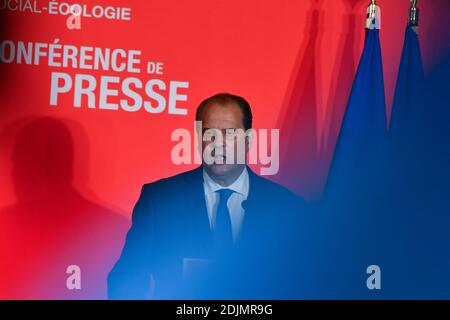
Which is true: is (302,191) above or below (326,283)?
above

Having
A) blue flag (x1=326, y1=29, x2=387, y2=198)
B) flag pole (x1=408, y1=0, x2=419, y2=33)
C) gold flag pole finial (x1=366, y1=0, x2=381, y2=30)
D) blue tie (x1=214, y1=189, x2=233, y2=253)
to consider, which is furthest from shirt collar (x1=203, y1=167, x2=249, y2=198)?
flag pole (x1=408, y1=0, x2=419, y2=33)

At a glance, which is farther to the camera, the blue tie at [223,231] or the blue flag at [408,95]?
the blue flag at [408,95]

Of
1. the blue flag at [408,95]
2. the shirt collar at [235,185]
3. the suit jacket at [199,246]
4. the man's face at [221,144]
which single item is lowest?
the suit jacket at [199,246]

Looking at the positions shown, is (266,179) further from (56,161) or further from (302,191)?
(56,161)

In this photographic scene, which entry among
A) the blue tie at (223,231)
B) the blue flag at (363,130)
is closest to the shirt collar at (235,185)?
the blue tie at (223,231)

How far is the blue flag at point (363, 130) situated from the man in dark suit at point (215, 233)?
0.28 meters

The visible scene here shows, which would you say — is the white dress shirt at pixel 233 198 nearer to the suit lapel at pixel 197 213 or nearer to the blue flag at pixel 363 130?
the suit lapel at pixel 197 213

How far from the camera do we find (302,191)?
3578 mm

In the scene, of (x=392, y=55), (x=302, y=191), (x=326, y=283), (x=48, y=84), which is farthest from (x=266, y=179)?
(x=48, y=84)

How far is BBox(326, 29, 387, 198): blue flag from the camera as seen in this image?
3604 millimetres

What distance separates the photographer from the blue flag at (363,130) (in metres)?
3.60

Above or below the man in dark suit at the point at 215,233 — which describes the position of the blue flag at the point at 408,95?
above

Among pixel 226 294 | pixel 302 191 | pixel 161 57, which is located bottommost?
pixel 226 294

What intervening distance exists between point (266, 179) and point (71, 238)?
95cm
